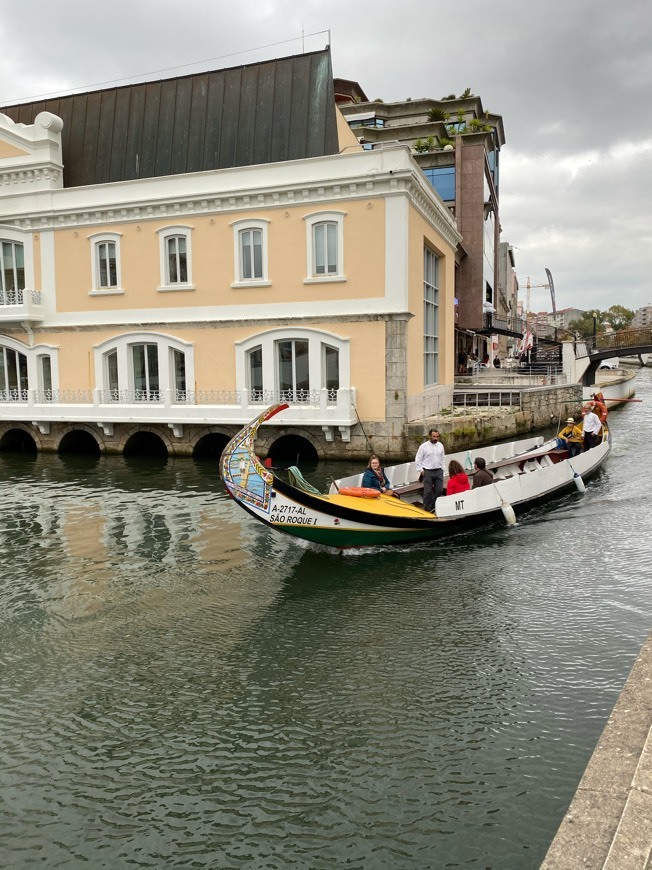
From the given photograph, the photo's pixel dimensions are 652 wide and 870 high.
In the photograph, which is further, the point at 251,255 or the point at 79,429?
the point at 79,429

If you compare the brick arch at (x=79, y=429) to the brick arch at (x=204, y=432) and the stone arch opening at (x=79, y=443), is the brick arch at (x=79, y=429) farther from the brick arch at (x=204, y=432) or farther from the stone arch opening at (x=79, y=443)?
the brick arch at (x=204, y=432)

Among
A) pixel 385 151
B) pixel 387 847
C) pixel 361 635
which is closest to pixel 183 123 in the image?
pixel 385 151

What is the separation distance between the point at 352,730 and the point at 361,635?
247 cm

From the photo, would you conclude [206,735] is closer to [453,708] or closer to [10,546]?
[453,708]

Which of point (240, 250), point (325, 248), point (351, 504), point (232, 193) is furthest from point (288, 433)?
point (351, 504)

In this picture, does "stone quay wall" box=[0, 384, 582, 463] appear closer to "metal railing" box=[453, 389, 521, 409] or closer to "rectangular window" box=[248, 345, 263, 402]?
"metal railing" box=[453, 389, 521, 409]

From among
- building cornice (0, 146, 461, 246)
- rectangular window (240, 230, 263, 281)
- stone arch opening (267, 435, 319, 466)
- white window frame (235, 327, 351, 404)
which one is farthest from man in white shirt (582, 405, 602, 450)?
rectangular window (240, 230, 263, 281)

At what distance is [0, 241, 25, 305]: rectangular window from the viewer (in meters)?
27.1

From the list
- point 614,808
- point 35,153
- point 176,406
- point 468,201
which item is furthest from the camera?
point 468,201

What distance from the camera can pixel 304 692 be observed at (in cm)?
805

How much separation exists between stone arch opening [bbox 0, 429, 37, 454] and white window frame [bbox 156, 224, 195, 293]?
29.7 feet

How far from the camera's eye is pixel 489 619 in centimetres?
1002

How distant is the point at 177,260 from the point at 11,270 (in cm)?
736

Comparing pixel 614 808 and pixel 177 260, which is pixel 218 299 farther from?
pixel 614 808
